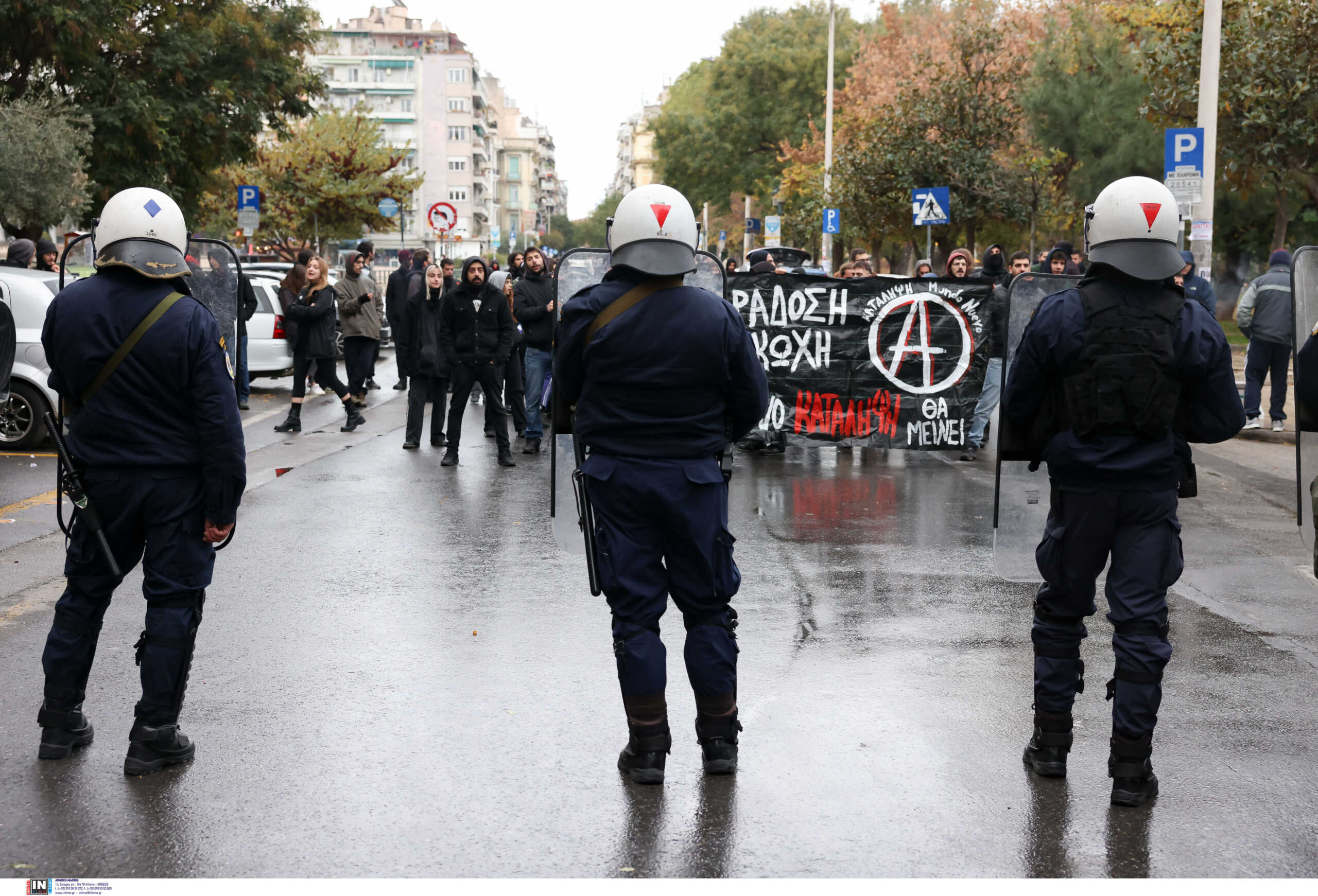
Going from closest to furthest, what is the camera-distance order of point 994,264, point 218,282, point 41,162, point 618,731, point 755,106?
point 618,731, point 218,282, point 994,264, point 41,162, point 755,106

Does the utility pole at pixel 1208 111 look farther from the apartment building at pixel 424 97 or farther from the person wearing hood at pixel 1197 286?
the apartment building at pixel 424 97

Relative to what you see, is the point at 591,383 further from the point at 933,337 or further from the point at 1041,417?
the point at 933,337

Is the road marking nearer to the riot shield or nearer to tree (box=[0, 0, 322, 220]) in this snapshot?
the riot shield

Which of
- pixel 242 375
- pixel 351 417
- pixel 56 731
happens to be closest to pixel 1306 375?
pixel 56 731

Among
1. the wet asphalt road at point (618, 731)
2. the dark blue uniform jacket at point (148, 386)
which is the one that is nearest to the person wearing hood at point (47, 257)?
the wet asphalt road at point (618, 731)

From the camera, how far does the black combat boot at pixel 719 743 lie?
4598mm

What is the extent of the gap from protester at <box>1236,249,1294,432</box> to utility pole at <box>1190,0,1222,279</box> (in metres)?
0.59

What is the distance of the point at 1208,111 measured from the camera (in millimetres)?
15398

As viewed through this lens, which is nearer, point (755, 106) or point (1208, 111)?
point (1208, 111)

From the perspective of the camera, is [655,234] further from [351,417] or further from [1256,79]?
[1256,79]

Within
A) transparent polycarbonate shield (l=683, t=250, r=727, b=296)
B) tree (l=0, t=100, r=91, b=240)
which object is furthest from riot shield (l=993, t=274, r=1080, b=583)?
tree (l=0, t=100, r=91, b=240)

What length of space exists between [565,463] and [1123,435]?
10.2 feet

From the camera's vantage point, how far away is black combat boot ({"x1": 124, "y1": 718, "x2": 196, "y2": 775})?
177 inches

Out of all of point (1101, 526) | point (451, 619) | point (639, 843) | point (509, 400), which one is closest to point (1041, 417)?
point (1101, 526)
